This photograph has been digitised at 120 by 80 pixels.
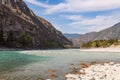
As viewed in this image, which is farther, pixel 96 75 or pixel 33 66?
pixel 33 66

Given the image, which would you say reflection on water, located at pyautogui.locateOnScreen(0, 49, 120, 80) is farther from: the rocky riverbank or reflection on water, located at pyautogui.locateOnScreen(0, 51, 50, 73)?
the rocky riverbank

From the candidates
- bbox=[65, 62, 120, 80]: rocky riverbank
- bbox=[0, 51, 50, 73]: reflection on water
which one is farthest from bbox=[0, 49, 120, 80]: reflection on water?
bbox=[65, 62, 120, 80]: rocky riverbank

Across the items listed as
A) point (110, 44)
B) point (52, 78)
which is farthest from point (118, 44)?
point (52, 78)

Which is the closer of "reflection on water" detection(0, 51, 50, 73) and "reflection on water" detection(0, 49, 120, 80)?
"reflection on water" detection(0, 49, 120, 80)

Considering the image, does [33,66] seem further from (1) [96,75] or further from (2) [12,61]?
(1) [96,75]

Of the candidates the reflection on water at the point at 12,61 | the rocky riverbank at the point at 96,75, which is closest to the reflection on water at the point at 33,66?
the reflection on water at the point at 12,61

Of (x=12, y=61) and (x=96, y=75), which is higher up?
(x=12, y=61)

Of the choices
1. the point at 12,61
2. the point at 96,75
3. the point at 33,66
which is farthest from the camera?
the point at 12,61

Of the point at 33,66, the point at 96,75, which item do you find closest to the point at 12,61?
A: the point at 33,66

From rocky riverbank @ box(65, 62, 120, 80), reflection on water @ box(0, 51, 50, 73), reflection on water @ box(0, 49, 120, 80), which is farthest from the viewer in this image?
reflection on water @ box(0, 51, 50, 73)

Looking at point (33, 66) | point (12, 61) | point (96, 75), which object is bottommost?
point (96, 75)

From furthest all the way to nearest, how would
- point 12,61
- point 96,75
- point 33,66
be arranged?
point 12,61, point 33,66, point 96,75

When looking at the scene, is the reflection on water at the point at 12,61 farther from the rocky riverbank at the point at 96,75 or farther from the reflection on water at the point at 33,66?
the rocky riverbank at the point at 96,75

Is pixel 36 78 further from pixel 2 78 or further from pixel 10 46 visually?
pixel 10 46
